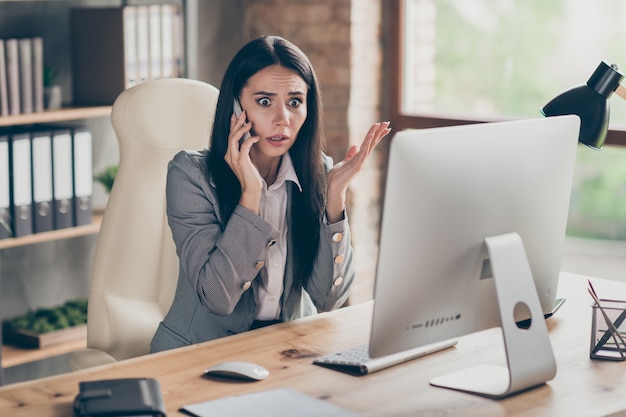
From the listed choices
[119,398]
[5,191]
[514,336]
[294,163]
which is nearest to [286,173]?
[294,163]

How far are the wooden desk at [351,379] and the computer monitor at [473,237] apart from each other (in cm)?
6

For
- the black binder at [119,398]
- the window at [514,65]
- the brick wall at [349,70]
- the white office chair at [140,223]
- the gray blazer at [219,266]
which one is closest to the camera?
the black binder at [119,398]

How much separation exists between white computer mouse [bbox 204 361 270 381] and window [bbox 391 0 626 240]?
6.86 ft

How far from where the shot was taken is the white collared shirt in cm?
217

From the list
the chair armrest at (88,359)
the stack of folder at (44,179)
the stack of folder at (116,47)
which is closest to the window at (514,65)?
the stack of folder at (116,47)

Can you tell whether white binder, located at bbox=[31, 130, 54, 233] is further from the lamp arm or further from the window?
the lamp arm

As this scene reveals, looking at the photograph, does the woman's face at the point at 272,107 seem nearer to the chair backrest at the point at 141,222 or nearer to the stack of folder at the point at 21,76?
the chair backrest at the point at 141,222

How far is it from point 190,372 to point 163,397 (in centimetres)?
13

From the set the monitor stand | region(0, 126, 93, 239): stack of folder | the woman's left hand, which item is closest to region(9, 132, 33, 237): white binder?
region(0, 126, 93, 239): stack of folder

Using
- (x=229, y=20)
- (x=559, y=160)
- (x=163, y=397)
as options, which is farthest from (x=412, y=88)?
(x=163, y=397)

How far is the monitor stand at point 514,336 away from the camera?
5.54ft

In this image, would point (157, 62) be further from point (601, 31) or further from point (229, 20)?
point (601, 31)

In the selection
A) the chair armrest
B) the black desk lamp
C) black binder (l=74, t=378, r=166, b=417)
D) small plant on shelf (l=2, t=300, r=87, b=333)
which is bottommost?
small plant on shelf (l=2, t=300, r=87, b=333)

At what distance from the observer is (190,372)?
1772 mm
